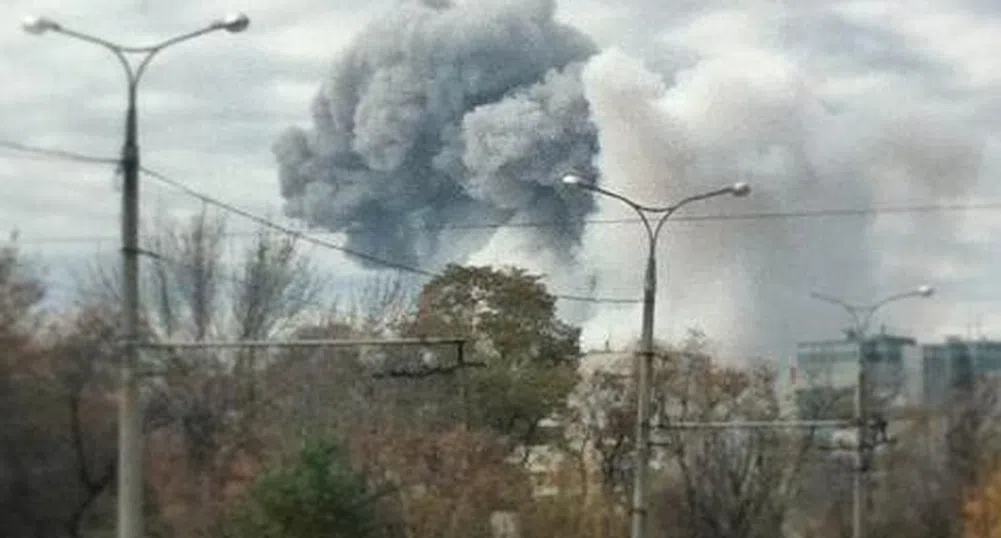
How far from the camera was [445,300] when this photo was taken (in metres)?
69.4

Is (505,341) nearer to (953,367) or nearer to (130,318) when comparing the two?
(953,367)

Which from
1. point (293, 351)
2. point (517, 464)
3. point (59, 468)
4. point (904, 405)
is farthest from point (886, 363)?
point (59, 468)

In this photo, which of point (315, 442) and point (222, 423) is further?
point (222, 423)

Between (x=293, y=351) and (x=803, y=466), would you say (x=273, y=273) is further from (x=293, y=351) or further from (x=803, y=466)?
(x=803, y=466)

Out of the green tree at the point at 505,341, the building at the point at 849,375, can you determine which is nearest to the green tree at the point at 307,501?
the building at the point at 849,375

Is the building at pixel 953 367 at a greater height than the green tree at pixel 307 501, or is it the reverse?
Result: the building at pixel 953 367

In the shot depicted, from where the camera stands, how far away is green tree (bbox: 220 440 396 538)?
43.0 m

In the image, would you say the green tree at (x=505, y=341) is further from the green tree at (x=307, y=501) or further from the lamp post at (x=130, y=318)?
the lamp post at (x=130, y=318)

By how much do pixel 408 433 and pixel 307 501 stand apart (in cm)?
1434

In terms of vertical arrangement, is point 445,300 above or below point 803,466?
above

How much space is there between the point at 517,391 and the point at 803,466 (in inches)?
331

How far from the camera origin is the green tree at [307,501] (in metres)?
43.0

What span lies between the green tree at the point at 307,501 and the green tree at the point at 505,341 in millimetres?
19752

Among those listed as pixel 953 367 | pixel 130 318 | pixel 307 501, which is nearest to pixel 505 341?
pixel 953 367
